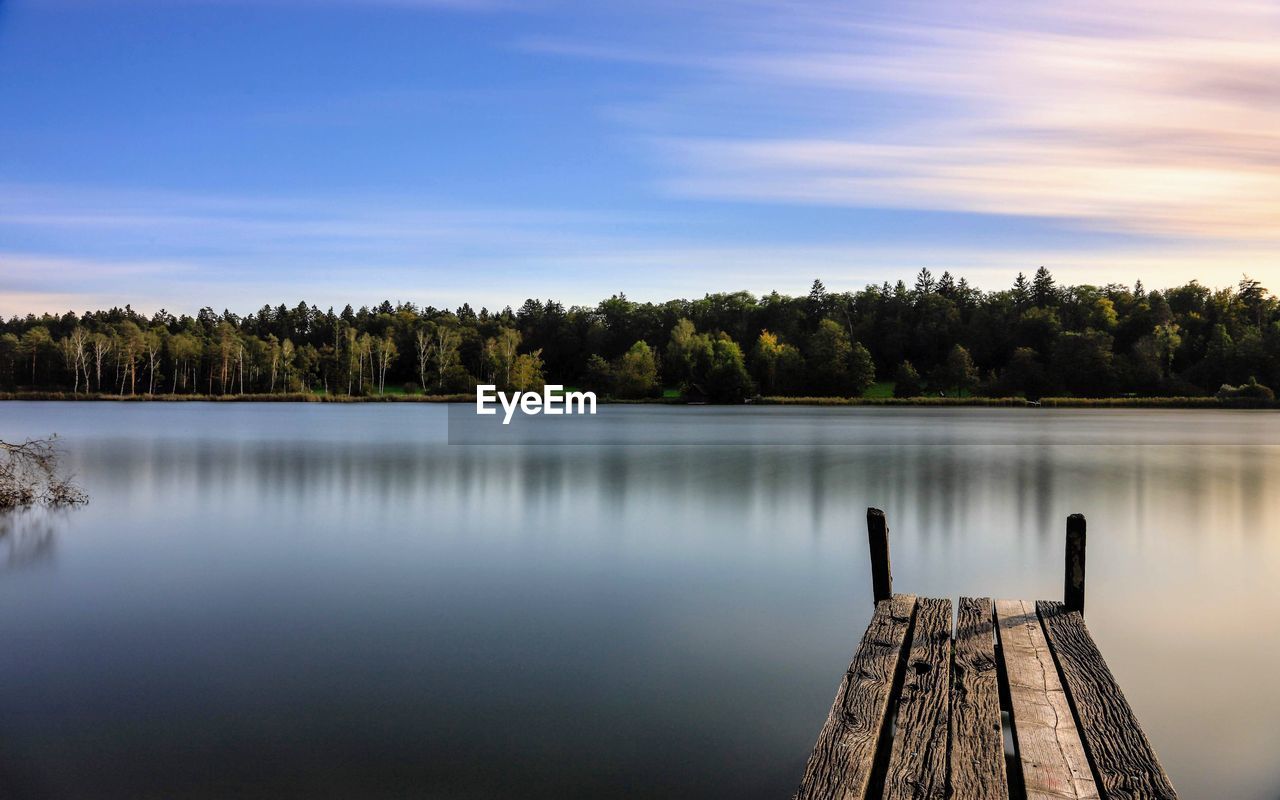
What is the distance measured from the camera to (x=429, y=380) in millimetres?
106750

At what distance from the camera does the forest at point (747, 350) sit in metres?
95.0

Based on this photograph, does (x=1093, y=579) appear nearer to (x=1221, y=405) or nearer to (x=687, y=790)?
(x=687, y=790)

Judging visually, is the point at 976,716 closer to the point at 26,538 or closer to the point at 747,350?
the point at 26,538

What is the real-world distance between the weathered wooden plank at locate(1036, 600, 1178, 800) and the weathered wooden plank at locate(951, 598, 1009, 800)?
0.39 m

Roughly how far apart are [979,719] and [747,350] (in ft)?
362

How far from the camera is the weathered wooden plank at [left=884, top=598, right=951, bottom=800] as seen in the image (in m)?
3.85

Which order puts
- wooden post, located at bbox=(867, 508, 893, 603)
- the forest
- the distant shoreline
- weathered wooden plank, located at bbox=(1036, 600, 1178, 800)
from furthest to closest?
the forest < the distant shoreline < wooden post, located at bbox=(867, 508, 893, 603) < weathered wooden plank, located at bbox=(1036, 600, 1178, 800)

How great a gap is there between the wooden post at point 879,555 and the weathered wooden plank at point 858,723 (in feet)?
3.56

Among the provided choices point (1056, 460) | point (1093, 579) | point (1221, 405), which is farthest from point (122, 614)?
point (1221, 405)

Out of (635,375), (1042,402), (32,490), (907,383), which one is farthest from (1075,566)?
(907,383)

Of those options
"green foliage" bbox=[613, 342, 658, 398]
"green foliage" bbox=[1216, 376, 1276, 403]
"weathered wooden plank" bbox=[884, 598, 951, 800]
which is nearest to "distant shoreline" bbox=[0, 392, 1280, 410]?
"green foliage" bbox=[1216, 376, 1276, 403]

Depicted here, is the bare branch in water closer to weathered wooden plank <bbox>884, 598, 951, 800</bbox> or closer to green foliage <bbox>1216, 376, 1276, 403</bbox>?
weathered wooden plank <bbox>884, 598, 951, 800</bbox>

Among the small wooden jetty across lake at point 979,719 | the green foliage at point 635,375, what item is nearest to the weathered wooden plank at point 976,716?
the small wooden jetty across lake at point 979,719

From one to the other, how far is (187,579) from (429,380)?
98.9 metres
